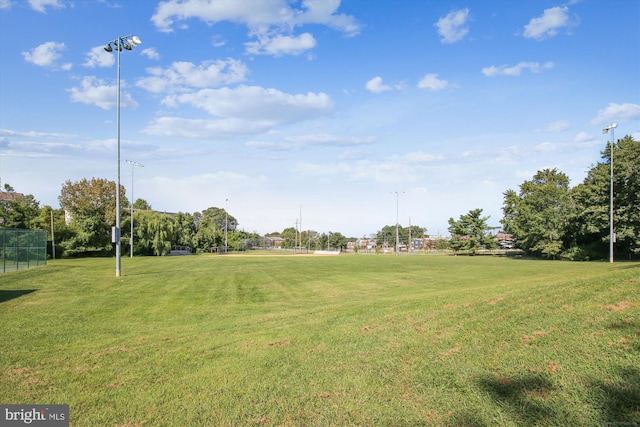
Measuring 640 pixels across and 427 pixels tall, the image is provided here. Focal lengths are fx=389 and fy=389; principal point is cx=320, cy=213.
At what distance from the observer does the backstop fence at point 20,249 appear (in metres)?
22.7

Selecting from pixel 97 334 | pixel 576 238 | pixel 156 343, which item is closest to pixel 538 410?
pixel 156 343

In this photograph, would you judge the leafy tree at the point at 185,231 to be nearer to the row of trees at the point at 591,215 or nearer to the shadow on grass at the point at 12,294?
the row of trees at the point at 591,215

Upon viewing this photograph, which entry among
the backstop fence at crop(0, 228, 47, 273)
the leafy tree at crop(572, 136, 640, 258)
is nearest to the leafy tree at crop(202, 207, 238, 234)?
the backstop fence at crop(0, 228, 47, 273)

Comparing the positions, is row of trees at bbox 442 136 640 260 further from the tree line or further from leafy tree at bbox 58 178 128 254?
leafy tree at bbox 58 178 128 254

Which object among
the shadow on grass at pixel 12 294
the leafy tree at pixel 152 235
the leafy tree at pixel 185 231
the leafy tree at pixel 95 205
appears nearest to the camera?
the shadow on grass at pixel 12 294

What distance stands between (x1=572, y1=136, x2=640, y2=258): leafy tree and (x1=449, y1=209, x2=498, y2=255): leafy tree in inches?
902

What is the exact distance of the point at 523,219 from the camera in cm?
5262

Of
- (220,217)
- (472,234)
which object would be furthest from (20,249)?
(220,217)

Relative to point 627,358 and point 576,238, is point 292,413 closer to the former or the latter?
point 627,358

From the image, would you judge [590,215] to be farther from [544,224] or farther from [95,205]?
[95,205]

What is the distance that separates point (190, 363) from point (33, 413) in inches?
79.3

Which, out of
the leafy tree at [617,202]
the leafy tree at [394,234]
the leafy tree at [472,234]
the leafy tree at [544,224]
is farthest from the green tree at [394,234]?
the leafy tree at [617,202]

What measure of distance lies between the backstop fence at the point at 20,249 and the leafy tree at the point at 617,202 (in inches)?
1848

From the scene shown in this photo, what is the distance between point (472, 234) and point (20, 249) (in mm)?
62260
